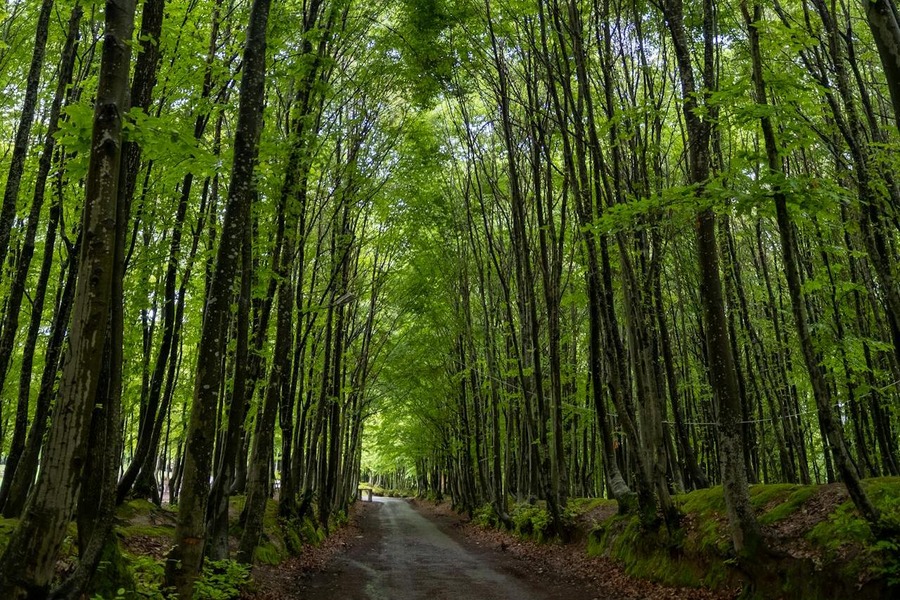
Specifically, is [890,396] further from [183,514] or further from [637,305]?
[183,514]

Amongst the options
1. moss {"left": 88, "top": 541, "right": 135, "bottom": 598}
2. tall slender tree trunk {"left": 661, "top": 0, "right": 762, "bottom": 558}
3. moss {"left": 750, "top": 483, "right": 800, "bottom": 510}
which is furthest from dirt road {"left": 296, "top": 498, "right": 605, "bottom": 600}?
moss {"left": 88, "top": 541, "right": 135, "bottom": 598}

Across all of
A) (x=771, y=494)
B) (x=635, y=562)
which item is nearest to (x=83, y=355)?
(x=771, y=494)

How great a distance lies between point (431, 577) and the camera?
37.5ft

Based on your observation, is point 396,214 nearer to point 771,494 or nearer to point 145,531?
point 145,531

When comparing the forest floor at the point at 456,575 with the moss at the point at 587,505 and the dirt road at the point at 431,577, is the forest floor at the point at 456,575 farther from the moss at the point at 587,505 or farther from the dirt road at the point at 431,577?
the moss at the point at 587,505

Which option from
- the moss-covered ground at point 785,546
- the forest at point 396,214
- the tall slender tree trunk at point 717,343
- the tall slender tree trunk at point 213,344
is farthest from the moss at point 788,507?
the tall slender tree trunk at point 213,344

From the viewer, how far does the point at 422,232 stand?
21.5m

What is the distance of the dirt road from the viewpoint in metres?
9.46

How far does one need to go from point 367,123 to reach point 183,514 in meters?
11.1

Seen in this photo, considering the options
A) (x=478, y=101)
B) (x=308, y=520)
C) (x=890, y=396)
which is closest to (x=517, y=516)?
(x=308, y=520)

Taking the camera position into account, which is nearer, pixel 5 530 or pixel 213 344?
pixel 213 344

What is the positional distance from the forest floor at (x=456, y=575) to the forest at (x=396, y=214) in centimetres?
121

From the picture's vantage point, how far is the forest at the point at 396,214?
18.1 feet

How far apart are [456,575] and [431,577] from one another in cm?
56
